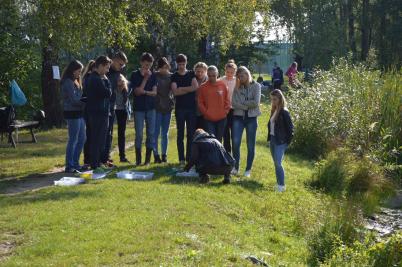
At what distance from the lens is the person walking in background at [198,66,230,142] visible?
11.2 meters

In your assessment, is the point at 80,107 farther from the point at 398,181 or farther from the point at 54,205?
the point at 398,181

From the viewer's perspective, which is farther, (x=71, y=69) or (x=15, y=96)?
(x=15, y=96)

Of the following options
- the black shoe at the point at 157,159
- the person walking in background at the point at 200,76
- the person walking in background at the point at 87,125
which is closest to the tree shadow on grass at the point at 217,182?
the person walking in background at the point at 200,76

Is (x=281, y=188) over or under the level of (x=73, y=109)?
under

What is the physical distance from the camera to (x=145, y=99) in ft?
38.5

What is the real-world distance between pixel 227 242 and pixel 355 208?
9.69 ft

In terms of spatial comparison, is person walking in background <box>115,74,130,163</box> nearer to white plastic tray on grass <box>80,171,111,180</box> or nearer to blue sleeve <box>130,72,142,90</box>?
blue sleeve <box>130,72,142,90</box>

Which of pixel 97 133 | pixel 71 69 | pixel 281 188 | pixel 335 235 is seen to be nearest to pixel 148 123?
pixel 97 133

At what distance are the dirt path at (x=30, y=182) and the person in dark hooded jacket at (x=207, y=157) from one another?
2428 millimetres

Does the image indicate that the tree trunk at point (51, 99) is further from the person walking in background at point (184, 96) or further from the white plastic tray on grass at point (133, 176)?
the white plastic tray on grass at point (133, 176)

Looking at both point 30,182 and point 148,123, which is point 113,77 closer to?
point 148,123

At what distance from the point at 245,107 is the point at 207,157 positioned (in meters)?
1.54

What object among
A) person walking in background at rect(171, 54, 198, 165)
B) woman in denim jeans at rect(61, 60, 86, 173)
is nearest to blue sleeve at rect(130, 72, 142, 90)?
person walking in background at rect(171, 54, 198, 165)

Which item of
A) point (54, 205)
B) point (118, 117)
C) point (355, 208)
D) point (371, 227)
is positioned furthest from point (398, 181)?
point (54, 205)
